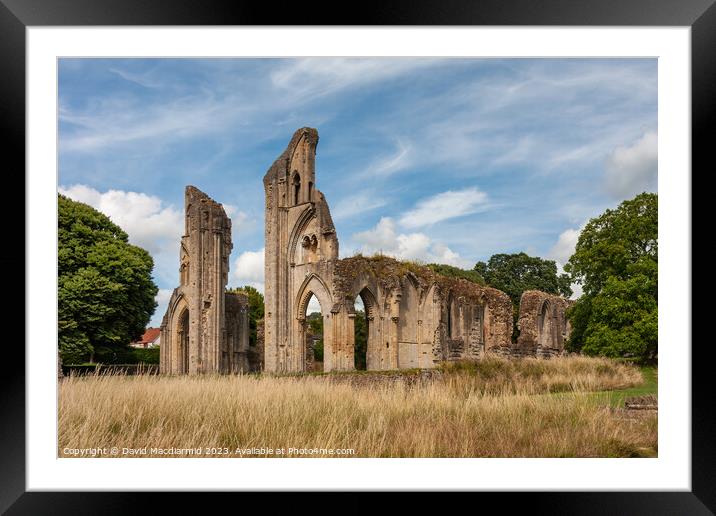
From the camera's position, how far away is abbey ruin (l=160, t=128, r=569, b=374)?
973 inches

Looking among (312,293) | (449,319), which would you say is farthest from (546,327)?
(312,293)

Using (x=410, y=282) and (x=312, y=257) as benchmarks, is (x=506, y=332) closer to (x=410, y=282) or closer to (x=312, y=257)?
(x=410, y=282)

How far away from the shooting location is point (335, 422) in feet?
28.0

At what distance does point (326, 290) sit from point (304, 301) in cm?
132

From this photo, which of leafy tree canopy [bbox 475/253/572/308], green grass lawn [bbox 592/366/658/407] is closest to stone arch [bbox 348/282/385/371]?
green grass lawn [bbox 592/366/658/407]

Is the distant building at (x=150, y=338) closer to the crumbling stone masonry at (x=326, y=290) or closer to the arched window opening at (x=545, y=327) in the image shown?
the crumbling stone masonry at (x=326, y=290)

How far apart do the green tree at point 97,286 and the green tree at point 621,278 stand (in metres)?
15.2

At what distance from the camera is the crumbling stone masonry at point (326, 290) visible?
938 inches

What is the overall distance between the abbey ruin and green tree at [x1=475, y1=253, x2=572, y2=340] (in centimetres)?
1864

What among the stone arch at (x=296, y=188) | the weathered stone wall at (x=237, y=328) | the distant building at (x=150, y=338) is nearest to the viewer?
the stone arch at (x=296, y=188)

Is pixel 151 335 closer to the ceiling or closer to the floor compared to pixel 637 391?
closer to the floor

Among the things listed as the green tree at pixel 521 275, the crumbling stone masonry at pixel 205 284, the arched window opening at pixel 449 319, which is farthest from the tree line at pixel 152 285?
the green tree at pixel 521 275
